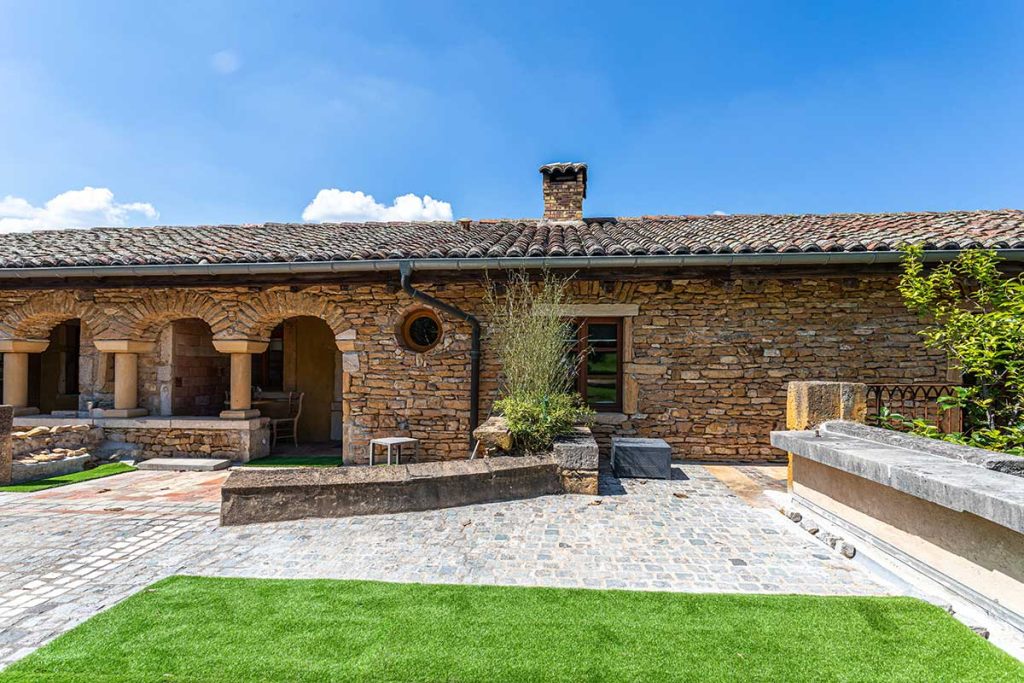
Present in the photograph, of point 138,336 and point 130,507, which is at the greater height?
point 138,336

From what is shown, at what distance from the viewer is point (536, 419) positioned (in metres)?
5.43

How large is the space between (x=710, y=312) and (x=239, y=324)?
6976mm

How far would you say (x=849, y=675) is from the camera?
7.29ft

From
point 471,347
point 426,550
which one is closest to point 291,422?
point 471,347

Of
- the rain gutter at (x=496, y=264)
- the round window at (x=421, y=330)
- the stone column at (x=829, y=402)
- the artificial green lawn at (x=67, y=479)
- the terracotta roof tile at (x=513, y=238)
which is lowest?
the artificial green lawn at (x=67, y=479)

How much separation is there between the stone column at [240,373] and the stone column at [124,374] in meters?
1.35

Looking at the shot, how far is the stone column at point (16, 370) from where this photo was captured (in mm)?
7758

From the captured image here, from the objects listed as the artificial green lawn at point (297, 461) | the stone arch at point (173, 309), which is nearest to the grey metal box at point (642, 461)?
the artificial green lawn at point (297, 461)

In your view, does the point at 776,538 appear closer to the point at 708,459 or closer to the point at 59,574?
the point at 708,459

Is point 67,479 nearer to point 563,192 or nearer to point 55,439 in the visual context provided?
point 55,439

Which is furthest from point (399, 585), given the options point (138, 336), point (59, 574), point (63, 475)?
point (138, 336)

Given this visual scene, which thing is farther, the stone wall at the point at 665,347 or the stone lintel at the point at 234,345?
the stone lintel at the point at 234,345

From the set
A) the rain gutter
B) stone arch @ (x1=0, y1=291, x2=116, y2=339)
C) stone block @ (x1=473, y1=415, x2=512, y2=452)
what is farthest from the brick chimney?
stone arch @ (x1=0, y1=291, x2=116, y2=339)

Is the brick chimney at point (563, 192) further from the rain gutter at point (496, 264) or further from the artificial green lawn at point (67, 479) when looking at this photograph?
the artificial green lawn at point (67, 479)
